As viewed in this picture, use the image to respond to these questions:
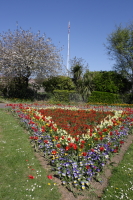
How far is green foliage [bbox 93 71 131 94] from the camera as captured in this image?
697 inches

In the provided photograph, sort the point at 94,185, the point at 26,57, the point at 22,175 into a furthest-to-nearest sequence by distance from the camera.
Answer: the point at 26,57
the point at 22,175
the point at 94,185

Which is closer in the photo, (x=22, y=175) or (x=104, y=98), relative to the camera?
(x=22, y=175)

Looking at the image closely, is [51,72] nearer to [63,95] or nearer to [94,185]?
[63,95]

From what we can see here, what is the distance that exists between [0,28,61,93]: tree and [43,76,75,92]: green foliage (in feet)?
2.58

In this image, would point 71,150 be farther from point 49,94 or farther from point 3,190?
point 49,94

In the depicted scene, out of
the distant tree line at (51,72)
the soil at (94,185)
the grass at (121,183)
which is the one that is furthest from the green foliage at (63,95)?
the grass at (121,183)

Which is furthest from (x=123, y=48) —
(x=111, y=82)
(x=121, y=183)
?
(x=121, y=183)

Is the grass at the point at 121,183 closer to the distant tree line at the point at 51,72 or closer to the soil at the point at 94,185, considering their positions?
the soil at the point at 94,185

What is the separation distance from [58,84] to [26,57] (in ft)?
Result: 12.7

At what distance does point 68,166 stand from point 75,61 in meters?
16.2

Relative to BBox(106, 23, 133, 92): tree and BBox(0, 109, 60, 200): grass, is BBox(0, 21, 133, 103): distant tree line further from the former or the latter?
BBox(0, 109, 60, 200): grass

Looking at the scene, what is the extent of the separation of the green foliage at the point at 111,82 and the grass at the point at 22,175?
528 inches

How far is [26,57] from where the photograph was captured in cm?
1559

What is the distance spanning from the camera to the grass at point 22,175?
2.90 meters
